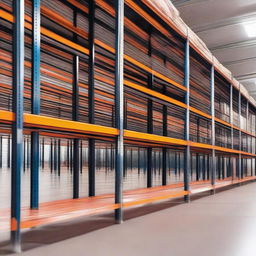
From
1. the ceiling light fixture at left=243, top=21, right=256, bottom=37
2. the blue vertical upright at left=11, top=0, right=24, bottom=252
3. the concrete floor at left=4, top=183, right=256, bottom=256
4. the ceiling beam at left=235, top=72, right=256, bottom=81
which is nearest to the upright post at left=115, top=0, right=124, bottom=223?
the concrete floor at left=4, top=183, right=256, bottom=256

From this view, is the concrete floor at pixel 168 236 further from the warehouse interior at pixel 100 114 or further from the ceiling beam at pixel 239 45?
the ceiling beam at pixel 239 45

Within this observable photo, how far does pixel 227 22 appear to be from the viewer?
743 cm

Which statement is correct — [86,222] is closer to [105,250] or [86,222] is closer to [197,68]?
[105,250]

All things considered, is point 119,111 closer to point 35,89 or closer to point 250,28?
point 35,89

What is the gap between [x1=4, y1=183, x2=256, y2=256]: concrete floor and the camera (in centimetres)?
192

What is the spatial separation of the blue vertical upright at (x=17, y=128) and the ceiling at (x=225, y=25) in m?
5.27

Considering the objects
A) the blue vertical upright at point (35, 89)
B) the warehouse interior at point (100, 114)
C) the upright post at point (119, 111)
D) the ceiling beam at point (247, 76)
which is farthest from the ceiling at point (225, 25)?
the blue vertical upright at point (35, 89)

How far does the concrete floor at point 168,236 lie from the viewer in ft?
6.31

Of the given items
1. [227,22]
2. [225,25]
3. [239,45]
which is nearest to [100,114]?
[227,22]

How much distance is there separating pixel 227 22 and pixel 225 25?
0.54 feet

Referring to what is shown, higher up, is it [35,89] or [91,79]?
[91,79]

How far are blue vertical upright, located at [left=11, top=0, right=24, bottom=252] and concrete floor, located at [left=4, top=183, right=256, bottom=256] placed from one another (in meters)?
0.19

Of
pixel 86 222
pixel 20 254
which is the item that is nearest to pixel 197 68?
pixel 86 222

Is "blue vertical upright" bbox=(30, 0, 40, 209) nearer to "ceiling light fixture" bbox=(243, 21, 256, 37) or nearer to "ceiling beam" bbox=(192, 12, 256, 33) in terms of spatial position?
"ceiling beam" bbox=(192, 12, 256, 33)
